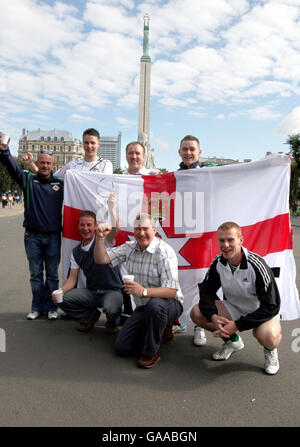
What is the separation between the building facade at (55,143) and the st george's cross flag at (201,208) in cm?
13491

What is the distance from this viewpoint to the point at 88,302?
4.36 m

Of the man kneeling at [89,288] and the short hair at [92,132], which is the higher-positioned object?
the short hair at [92,132]

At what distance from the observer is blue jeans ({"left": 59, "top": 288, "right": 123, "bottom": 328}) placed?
4.25m

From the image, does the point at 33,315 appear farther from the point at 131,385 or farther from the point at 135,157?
the point at 135,157

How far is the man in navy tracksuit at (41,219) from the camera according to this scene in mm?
4676

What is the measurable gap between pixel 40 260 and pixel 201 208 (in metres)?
2.21

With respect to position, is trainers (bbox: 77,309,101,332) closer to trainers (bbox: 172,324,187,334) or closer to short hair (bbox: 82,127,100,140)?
A: trainers (bbox: 172,324,187,334)

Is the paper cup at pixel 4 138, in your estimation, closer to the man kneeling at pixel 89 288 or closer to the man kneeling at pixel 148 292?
the man kneeling at pixel 89 288

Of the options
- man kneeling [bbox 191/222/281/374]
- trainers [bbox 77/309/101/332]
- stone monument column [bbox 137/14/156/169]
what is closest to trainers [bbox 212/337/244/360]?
man kneeling [bbox 191/222/281/374]

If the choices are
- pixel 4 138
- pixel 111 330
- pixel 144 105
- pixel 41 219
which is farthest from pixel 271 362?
pixel 144 105

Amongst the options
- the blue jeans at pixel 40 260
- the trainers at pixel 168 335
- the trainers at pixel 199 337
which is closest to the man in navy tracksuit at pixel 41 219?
the blue jeans at pixel 40 260

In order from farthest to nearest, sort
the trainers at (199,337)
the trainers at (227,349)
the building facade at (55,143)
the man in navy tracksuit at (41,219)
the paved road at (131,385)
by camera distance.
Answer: the building facade at (55,143) < the man in navy tracksuit at (41,219) < the trainers at (199,337) < the trainers at (227,349) < the paved road at (131,385)
